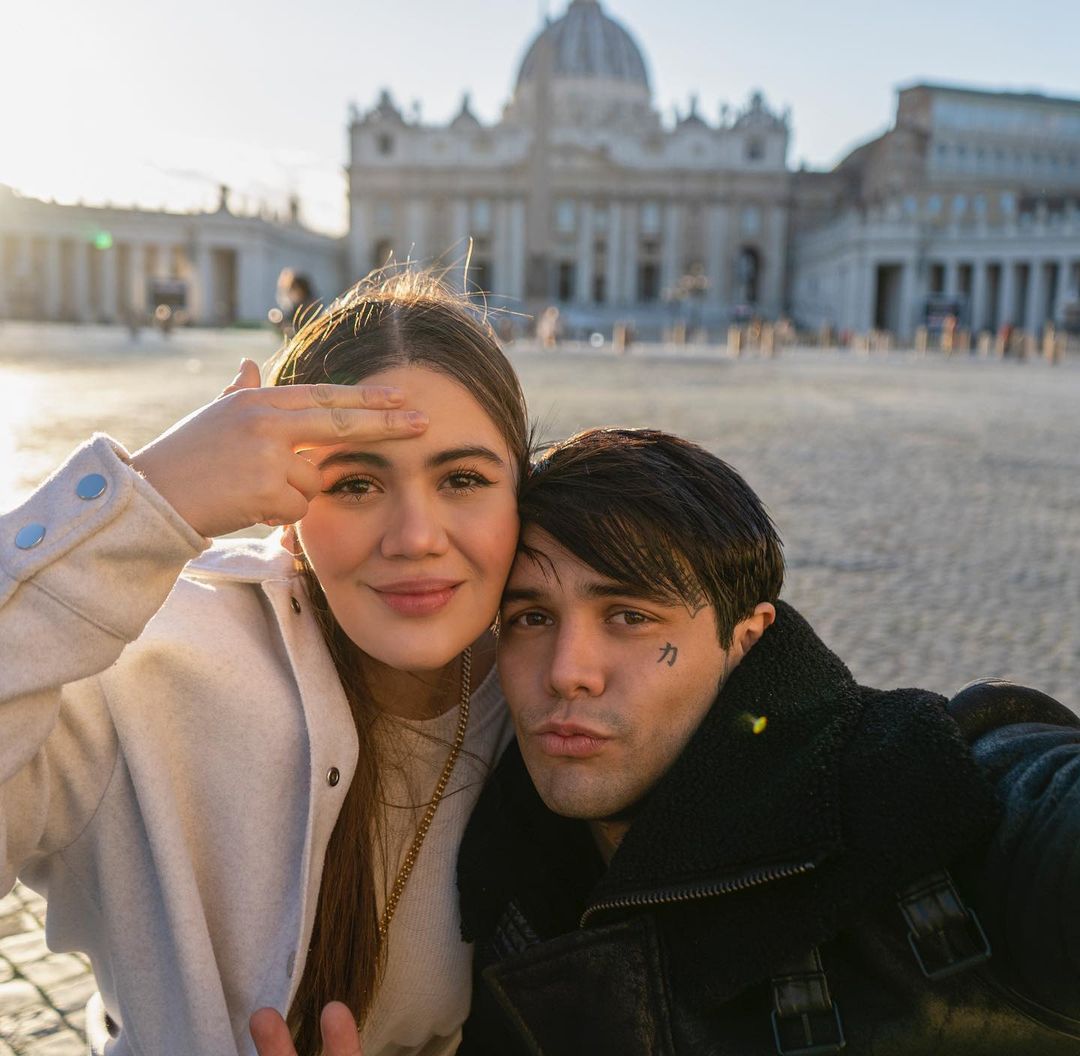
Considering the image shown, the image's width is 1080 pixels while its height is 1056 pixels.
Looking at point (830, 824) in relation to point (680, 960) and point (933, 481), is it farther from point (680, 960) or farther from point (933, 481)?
point (933, 481)

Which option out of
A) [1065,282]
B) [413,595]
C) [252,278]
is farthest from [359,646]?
[252,278]

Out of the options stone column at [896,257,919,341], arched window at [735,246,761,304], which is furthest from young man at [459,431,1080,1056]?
arched window at [735,246,761,304]

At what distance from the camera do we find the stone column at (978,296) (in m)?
61.0

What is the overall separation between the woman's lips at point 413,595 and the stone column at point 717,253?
247 feet

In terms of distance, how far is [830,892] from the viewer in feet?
4.85

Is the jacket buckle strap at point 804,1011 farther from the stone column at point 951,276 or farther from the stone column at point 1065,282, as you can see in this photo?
the stone column at point 951,276

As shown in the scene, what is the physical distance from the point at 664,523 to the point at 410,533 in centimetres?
37

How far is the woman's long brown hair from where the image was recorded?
1.77 meters

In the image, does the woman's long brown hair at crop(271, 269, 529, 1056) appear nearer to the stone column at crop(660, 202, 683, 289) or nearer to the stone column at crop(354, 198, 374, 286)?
the stone column at crop(660, 202, 683, 289)

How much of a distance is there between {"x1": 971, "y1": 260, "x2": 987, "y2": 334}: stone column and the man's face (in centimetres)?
6280

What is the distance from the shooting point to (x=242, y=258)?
7044cm

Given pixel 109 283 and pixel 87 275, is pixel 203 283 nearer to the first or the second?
pixel 109 283

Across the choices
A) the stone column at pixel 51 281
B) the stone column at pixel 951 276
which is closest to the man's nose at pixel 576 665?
the stone column at pixel 951 276

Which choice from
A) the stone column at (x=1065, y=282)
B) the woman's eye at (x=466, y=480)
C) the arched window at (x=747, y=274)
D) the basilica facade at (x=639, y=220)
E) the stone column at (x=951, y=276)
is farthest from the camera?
the arched window at (x=747, y=274)
